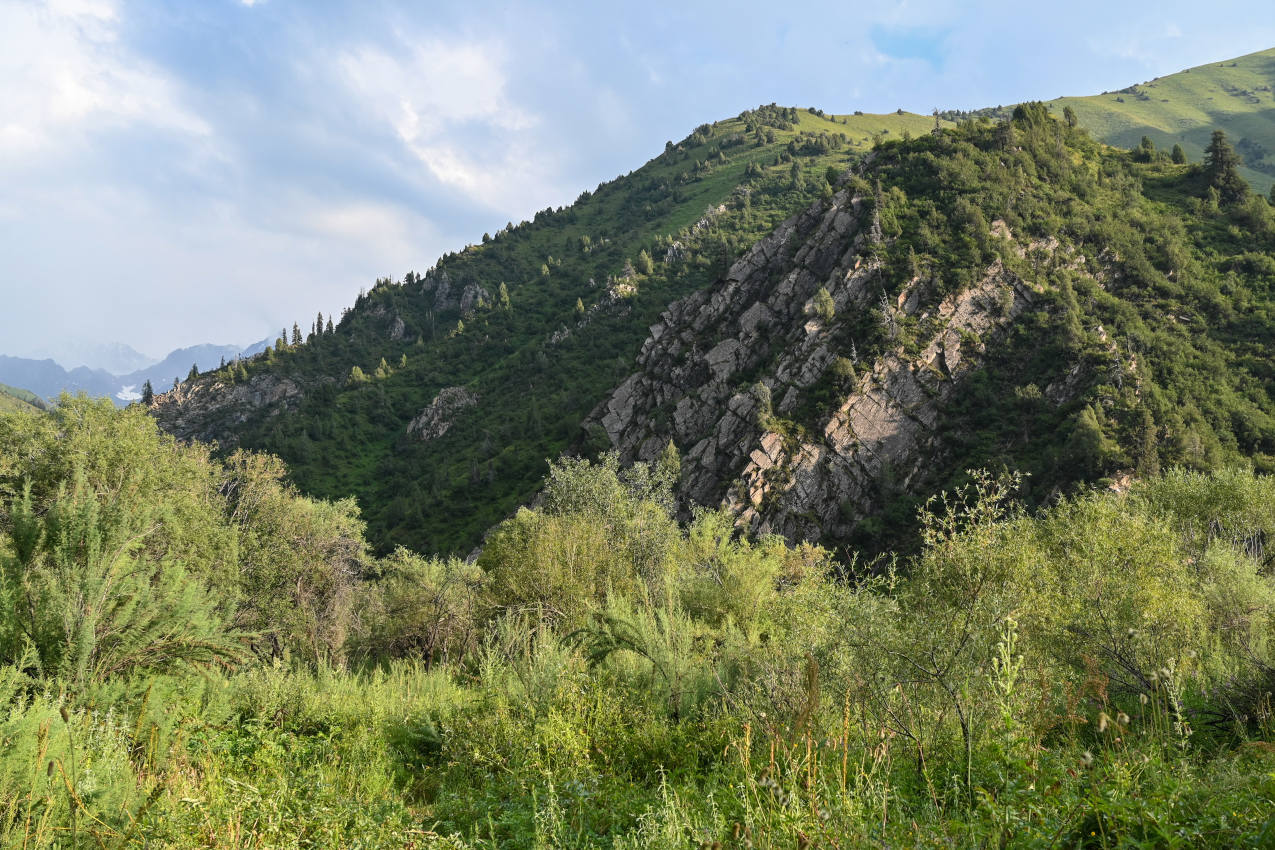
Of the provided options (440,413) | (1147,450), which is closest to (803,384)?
(1147,450)

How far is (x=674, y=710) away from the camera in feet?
34.2

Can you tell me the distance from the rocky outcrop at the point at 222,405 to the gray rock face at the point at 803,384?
83.3 m

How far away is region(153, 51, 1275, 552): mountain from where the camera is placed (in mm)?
48062

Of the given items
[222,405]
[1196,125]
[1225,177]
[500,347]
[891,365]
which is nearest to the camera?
[891,365]

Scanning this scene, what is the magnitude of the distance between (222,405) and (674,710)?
14498 cm

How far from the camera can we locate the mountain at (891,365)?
4806cm

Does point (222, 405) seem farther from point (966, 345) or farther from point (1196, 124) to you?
point (1196, 124)

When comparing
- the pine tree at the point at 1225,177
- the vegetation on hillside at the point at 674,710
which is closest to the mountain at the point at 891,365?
the pine tree at the point at 1225,177

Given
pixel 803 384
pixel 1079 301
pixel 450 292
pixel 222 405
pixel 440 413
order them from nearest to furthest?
pixel 1079 301 → pixel 803 384 → pixel 440 413 → pixel 222 405 → pixel 450 292

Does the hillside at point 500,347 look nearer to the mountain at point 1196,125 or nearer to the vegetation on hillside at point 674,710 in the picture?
the vegetation on hillside at point 674,710

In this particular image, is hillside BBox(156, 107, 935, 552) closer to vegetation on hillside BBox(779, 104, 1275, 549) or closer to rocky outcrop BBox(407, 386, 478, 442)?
rocky outcrop BBox(407, 386, 478, 442)

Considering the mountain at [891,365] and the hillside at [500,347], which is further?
the hillside at [500,347]

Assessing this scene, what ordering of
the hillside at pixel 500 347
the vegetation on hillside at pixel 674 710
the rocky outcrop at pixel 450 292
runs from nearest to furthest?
the vegetation on hillside at pixel 674 710
the hillside at pixel 500 347
the rocky outcrop at pixel 450 292

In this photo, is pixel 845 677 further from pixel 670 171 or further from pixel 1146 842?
pixel 670 171
